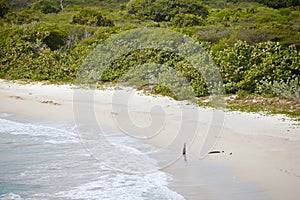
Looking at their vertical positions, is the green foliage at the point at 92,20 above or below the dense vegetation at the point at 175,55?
above

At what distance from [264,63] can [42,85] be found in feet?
28.3

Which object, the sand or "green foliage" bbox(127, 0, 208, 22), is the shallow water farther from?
"green foliage" bbox(127, 0, 208, 22)

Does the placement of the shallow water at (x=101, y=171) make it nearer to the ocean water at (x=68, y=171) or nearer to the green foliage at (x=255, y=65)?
the ocean water at (x=68, y=171)

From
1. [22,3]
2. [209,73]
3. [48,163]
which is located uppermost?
[22,3]

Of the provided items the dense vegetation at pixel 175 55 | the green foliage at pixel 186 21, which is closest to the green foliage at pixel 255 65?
the dense vegetation at pixel 175 55

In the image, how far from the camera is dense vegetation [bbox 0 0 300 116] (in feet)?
44.3

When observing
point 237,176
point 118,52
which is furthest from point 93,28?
point 237,176

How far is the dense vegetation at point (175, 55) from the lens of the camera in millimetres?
13508

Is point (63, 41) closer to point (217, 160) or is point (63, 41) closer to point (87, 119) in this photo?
point (87, 119)

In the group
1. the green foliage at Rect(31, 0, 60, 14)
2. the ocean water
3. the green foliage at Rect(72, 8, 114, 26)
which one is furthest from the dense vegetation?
A: the green foliage at Rect(31, 0, 60, 14)

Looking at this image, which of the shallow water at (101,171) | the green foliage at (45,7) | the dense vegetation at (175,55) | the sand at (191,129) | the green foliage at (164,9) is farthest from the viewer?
the green foliage at (45,7)

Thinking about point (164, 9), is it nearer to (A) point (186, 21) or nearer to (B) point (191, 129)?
(A) point (186, 21)

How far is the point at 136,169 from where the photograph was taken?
8.20 metres

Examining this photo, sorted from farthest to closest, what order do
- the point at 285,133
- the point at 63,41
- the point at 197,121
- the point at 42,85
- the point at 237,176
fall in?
the point at 63,41 < the point at 42,85 < the point at 197,121 < the point at 285,133 < the point at 237,176
